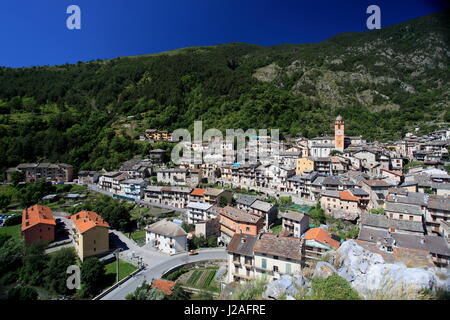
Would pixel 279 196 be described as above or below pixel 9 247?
above

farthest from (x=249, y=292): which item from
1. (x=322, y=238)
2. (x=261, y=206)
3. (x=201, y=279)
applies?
(x=261, y=206)

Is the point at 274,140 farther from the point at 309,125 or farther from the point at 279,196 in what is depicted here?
the point at 279,196

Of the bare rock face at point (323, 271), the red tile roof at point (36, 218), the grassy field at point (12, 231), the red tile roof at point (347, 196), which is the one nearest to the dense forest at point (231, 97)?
the grassy field at point (12, 231)

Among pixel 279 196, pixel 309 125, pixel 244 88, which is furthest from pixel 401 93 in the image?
pixel 279 196

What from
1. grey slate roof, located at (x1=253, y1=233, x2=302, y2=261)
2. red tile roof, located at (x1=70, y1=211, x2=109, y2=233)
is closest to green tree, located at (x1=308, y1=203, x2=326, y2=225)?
grey slate roof, located at (x1=253, y1=233, x2=302, y2=261)

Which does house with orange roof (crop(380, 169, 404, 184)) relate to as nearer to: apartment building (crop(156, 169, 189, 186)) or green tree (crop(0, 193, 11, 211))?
apartment building (crop(156, 169, 189, 186))

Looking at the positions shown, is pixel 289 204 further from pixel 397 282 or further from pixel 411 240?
pixel 397 282
